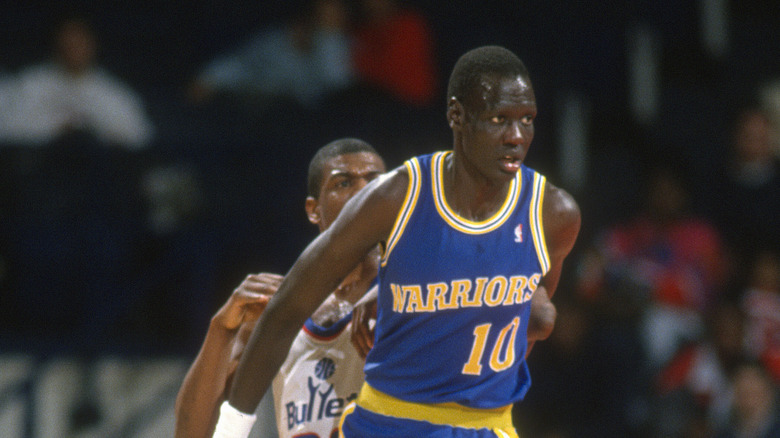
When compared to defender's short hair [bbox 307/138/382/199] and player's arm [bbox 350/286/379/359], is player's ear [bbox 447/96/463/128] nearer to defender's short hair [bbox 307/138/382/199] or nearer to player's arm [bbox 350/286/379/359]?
player's arm [bbox 350/286/379/359]

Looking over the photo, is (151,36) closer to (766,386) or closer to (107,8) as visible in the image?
(107,8)

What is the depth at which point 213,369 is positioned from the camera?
3.05 meters

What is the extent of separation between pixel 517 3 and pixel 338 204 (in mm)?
4837

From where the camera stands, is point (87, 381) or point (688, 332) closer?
point (87, 381)

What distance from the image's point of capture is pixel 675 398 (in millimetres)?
5887

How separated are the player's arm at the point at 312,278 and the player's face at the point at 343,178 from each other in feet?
2.39

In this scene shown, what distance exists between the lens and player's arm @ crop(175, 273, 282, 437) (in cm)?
302

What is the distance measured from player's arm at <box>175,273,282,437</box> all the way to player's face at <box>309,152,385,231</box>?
0.30 m

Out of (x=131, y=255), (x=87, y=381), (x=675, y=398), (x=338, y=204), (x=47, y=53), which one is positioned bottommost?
(x=675, y=398)

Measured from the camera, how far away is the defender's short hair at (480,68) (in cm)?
238

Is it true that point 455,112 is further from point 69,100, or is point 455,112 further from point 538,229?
point 69,100

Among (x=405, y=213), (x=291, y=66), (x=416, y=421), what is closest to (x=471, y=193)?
→ (x=405, y=213)

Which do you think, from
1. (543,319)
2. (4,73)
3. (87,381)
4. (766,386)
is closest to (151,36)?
(4,73)

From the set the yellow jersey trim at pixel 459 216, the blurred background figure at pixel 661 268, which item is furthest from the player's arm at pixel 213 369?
the blurred background figure at pixel 661 268
